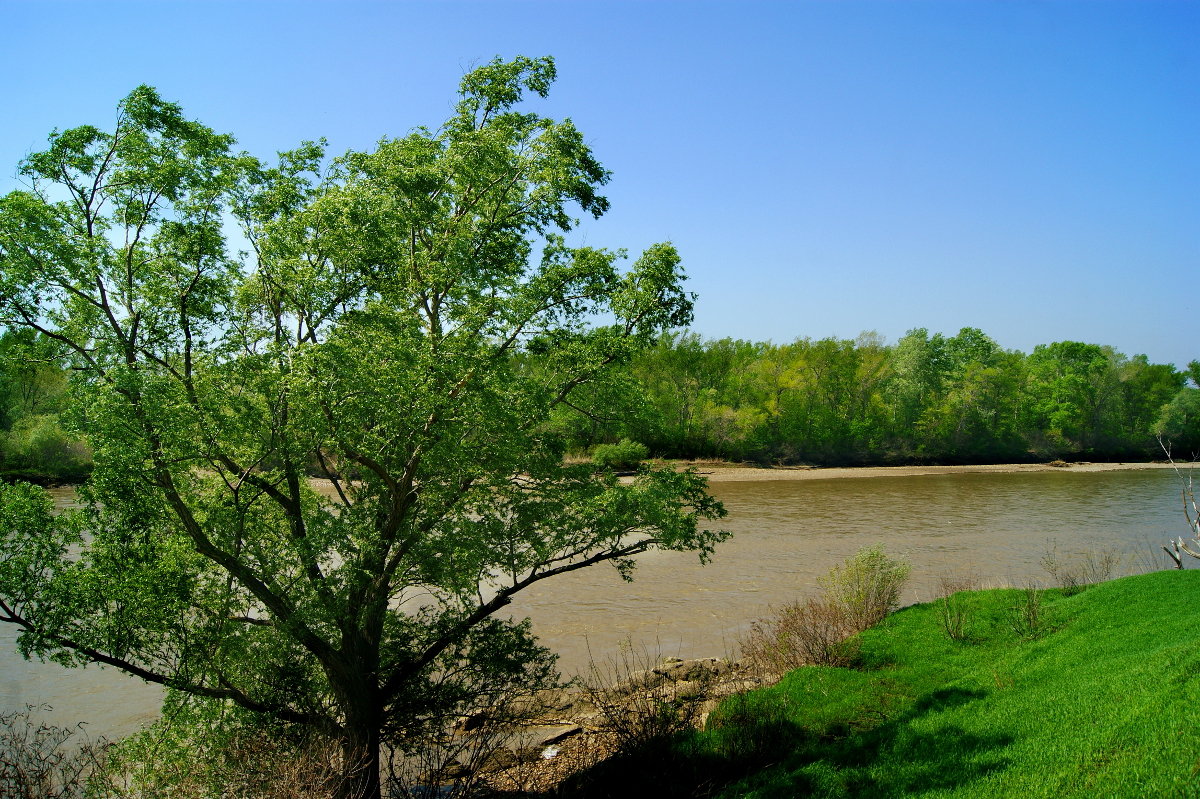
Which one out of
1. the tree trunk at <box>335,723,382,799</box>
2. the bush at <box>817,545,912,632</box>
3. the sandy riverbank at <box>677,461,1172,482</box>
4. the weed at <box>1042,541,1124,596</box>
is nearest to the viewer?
the tree trunk at <box>335,723,382,799</box>

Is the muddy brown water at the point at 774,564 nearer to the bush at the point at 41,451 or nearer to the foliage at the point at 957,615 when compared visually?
the foliage at the point at 957,615

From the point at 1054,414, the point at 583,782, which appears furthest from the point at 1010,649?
the point at 1054,414

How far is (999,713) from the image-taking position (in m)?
9.01

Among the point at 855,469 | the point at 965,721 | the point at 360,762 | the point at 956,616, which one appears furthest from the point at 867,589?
the point at 855,469

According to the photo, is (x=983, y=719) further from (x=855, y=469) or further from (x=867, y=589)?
(x=855, y=469)

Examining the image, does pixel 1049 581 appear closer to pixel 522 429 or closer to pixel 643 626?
pixel 643 626

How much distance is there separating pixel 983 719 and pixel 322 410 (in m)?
9.38

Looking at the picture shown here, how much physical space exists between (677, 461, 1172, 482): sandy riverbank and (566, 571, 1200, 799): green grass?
152 feet

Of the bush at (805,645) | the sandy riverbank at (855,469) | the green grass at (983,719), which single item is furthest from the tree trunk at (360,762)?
the sandy riverbank at (855,469)

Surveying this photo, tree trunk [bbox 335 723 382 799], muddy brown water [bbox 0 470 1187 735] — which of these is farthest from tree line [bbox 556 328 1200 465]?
tree trunk [bbox 335 723 382 799]

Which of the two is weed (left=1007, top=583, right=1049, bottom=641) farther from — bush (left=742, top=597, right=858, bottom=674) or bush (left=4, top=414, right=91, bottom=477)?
bush (left=4, top=414, right=91, bottom=477)

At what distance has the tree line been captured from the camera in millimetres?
68625

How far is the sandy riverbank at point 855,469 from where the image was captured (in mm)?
63156

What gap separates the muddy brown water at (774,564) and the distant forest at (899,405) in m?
18.3
